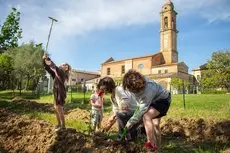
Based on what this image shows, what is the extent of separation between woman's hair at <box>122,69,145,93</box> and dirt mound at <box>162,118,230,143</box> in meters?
3.02

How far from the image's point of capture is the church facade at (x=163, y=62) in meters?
47.7

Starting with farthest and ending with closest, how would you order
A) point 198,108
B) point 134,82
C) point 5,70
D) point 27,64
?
point 27,64
point 5,70
point 198,108
point 134,82

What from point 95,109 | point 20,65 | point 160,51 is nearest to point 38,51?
point 20,65

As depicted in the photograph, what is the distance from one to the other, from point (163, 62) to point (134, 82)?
49.3 m

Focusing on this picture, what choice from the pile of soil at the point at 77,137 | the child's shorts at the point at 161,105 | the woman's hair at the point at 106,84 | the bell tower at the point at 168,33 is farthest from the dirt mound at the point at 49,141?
the bell tower at the point at 168,33

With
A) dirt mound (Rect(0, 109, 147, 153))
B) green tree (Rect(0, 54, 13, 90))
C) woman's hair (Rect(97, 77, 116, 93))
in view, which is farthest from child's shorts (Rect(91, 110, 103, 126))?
green tree (Rect(0, 54, 13, 90))

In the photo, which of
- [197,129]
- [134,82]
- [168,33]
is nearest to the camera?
[134,82]

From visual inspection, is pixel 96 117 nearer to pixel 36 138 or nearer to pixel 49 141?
pixel 36 138

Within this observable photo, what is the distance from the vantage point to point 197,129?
706 centimetres

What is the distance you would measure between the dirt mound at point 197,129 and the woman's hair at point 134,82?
3020 millimetres

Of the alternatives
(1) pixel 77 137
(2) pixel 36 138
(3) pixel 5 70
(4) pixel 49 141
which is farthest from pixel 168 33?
(4) pixel 49 141

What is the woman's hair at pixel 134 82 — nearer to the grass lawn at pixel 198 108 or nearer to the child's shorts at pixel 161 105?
the child's shorts at pixel 161 105

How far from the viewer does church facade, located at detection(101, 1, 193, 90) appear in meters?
47.7

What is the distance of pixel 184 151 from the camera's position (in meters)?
5.02
